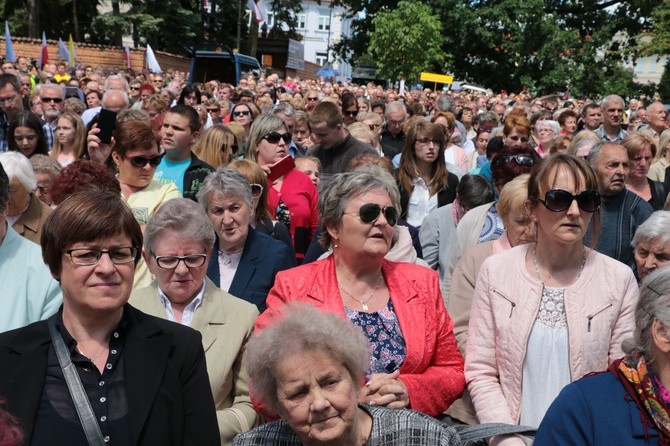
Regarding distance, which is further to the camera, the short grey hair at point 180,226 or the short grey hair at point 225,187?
the short grey hair at point 225,187

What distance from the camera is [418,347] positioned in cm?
369

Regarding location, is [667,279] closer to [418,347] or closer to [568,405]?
[568,405]

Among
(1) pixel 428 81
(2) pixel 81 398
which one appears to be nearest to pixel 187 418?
(2) pixel 81 398

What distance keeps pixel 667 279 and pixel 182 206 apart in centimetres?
213

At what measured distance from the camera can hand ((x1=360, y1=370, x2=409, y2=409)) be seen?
3.38m

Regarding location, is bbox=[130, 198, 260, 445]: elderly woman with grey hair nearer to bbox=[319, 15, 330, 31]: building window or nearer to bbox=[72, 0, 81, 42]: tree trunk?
bbox=[72, 0, 81, 42]: tree trunk

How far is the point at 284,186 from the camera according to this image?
22.9 feet

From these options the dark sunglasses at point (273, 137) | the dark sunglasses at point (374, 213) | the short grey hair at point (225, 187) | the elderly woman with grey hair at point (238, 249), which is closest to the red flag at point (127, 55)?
the dark sunglasses at point (273, 137)

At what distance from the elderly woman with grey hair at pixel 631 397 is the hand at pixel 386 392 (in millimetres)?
640

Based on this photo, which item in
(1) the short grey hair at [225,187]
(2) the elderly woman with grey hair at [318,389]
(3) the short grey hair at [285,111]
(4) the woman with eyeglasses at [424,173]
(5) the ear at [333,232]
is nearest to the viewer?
(2) the elderly woman with grey hair at [318,389]

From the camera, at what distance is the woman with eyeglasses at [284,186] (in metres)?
6.77

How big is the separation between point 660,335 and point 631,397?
0.70ft

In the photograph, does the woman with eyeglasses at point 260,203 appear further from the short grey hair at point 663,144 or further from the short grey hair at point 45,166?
the short grey hair at point 663,144

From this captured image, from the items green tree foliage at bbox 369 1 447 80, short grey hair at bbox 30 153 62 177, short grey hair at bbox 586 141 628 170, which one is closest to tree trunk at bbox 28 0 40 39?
green tree foliage at bbox 369 1 447 80
